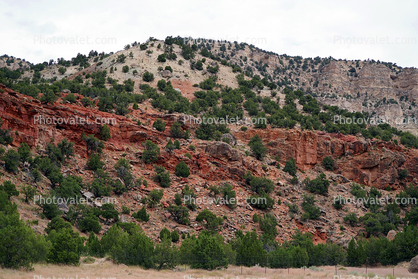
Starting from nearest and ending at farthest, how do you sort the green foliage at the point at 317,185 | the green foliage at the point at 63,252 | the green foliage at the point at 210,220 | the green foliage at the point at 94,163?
the green foliage at the point at 63,252, the green foliage at the point at 210,220, the green foliage at the point at 94,163, the green foliage at the point at 317,185

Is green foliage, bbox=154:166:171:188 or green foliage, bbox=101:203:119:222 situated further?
green foliage, bbox=154:166:171:188

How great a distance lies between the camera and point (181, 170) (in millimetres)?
52719

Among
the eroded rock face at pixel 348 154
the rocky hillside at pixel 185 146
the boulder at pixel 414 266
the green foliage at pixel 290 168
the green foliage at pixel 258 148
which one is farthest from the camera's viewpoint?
the eroded rock face at pixel 348 154

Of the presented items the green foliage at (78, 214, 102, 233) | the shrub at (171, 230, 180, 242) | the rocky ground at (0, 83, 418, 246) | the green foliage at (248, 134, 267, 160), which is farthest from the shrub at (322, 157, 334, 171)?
the green foliage at (78, 214, 102, 233)

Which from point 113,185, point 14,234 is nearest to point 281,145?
point 113,185

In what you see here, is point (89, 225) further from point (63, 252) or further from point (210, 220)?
point (210, 220)

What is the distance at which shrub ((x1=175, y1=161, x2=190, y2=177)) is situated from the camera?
52753 millimetres

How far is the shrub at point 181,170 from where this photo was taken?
52.8 meters

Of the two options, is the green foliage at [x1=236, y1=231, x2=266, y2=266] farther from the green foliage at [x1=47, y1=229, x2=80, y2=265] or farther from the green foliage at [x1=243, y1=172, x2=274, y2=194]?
the green foliage at [x1=243, y1=172, x2=274, y2=194]

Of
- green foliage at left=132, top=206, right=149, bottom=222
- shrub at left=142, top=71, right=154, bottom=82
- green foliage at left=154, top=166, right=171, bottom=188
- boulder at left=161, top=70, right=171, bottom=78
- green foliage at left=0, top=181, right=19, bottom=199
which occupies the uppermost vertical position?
boulder at left=161, top=70, right=171, bottom=78

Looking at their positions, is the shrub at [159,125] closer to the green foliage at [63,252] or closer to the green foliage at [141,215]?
the green foliage at [141,215]

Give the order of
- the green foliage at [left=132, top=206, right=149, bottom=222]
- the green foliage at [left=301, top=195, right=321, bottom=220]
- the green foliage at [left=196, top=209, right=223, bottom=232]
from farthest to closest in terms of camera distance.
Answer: the green foliage at [left=301, top=195, right=321, bottom=220], the green foliage at [left=196, top=209, right=223, bottom=232], the green foliage at [left=132, top=206, right=149, bottom=222]

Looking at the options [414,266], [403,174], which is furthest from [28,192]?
[403,174]

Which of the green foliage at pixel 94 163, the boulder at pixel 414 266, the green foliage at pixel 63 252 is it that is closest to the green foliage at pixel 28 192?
the green foliage at pixel 94 163
